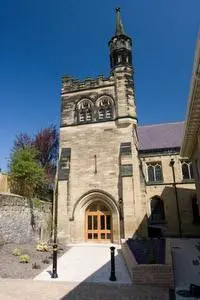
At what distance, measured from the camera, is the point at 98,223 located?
59.2 feet

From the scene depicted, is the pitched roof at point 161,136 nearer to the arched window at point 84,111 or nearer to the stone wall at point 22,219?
the arched window at point 84,111

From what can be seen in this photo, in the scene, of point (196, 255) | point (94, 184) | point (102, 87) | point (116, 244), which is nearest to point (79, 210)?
point (94, 184)

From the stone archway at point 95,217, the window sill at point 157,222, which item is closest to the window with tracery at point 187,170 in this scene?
the window sill at point 157,222

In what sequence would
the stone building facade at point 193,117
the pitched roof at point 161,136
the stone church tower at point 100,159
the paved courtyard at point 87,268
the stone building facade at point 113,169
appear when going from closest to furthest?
the stone building facade at point 193,117
the paved courtyard at point 87,268
the stone church tower at point 100,159
the stone building facade at point 113,169
the pitched roof at point 161,136

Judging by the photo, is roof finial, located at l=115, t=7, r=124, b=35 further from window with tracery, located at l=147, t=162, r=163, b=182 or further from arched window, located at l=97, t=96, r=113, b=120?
window with tracery, located at l=147, t=162, r=163, b=182

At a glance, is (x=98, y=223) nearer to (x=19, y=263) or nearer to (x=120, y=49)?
(x=19, y=263)

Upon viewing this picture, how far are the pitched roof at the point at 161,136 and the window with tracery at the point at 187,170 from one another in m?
1.84

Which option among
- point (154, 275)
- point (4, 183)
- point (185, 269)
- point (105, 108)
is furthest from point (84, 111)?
point (154, 275)

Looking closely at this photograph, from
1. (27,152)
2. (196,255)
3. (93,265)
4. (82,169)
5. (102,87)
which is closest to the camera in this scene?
(93,265)

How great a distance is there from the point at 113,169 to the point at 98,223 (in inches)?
170

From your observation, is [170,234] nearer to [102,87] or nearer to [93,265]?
[93,265]

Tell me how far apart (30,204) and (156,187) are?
1140 centimetres

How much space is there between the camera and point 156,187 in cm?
2147

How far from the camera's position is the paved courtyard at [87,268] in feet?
27.5
